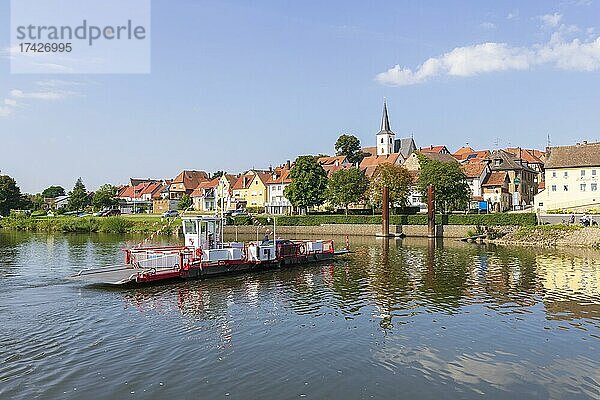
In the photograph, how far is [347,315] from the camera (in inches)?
942

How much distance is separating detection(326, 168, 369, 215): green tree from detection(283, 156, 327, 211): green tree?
15.9ft

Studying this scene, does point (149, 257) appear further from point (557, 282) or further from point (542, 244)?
point (542, 244)

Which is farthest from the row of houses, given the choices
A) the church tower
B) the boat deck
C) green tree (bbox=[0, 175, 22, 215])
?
green tree (bbox=[0, 175, 22, 215])

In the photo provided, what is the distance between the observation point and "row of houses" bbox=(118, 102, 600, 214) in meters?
82.4

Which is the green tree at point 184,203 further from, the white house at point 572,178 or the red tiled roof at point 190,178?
the white house at point 572,178

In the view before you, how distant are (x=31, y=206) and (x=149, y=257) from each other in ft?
446

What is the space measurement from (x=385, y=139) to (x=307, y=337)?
14015 centimetres

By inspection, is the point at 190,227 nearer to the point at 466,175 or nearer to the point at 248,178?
the point at 466,175

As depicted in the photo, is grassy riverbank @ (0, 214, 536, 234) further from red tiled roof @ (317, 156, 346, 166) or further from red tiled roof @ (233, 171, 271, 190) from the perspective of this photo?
red tiled roof @ (317, 156, 346, 166)

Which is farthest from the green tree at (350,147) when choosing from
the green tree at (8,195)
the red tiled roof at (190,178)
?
the green tree at (8,195)

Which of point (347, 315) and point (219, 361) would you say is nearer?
point (219, 361)

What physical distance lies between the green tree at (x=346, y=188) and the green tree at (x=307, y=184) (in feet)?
15.9

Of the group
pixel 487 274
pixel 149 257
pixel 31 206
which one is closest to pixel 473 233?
pixel 487 274

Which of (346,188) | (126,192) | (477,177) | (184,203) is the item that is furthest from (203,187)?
(477,177)
